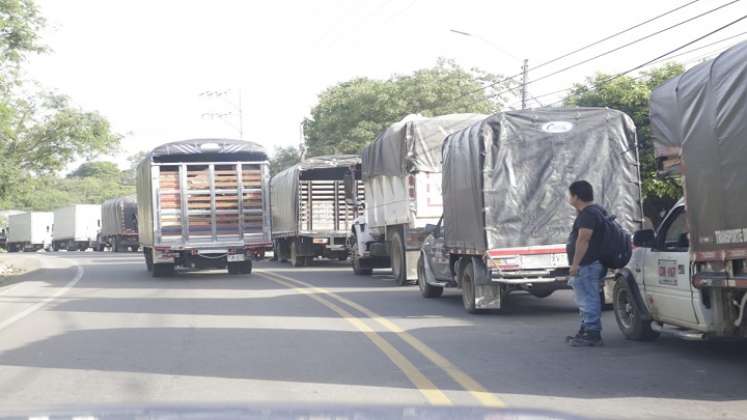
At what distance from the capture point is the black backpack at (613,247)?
984 cm

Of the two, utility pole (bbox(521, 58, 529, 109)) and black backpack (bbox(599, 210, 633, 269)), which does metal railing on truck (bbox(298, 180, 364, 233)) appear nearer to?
utility pole (bbox(521, 58, 529, 109))

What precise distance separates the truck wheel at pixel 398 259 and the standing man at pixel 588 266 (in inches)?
362

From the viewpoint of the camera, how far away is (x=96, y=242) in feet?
231

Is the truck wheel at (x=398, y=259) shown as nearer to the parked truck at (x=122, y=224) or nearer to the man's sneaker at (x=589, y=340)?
the man's sneaker at (x=589, y=340)

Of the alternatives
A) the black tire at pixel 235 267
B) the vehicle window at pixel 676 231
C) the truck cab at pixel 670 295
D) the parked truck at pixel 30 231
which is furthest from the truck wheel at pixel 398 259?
the parked truck at pixel 30 231

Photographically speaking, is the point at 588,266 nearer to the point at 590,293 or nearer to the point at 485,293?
the point at 590,293

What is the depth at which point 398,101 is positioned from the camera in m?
46.5

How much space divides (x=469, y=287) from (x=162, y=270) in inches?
517

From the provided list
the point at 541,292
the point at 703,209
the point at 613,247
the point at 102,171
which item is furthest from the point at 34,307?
the point at 102,171

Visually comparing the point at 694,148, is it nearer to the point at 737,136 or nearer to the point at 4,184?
the point at 737,136

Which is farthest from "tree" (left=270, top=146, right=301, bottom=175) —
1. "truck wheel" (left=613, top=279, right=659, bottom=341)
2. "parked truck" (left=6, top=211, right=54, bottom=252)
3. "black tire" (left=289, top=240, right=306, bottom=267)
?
"truck wheel" (left=613, top=279, right=659, bottom=341)

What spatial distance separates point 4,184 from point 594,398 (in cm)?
2815

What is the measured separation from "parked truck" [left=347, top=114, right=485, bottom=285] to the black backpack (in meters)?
8.52

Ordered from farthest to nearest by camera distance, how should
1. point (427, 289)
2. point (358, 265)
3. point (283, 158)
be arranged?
point (283, 158) → point (358, 265) → point (427, 289)
